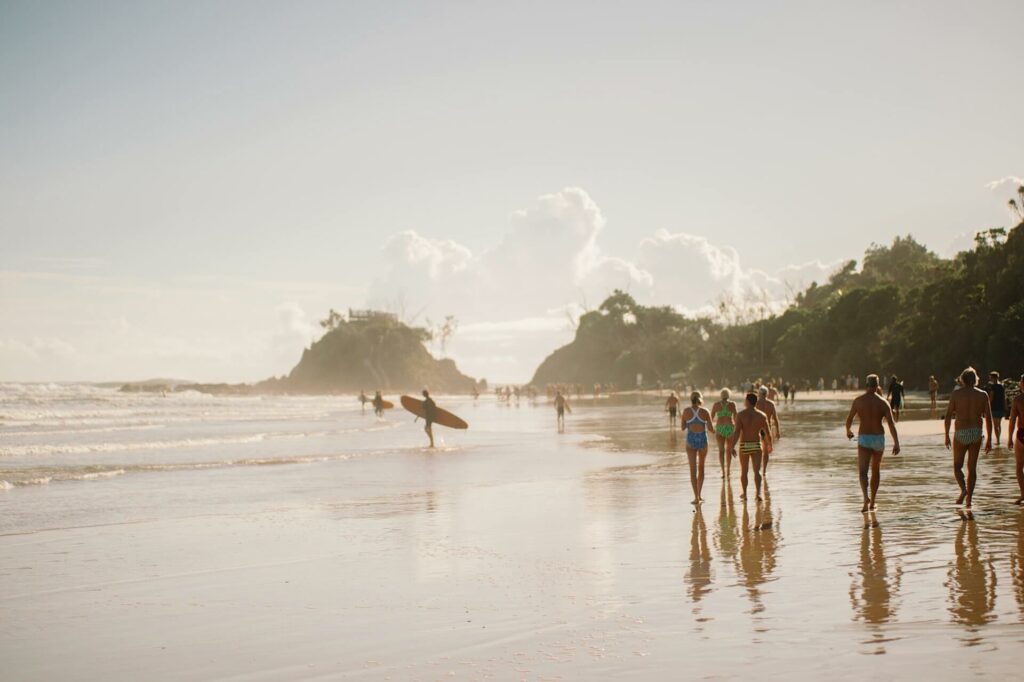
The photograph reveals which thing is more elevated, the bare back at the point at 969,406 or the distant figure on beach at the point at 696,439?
the bare back at the point at 969,406

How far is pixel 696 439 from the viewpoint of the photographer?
1394 centimetres

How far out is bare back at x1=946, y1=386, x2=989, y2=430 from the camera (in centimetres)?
1166

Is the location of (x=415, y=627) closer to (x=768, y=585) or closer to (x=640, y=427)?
(x=768, y=585)

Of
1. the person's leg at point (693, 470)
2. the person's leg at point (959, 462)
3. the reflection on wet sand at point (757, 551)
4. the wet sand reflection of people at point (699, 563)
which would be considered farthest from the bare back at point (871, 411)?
the person's leg at point (693, 470)

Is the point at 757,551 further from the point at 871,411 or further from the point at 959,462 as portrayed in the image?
the point at 959,462

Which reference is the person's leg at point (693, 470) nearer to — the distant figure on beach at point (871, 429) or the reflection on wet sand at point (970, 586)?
the distant figure on beach at point (871, 429)

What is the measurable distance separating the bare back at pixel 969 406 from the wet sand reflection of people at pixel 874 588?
108 inches

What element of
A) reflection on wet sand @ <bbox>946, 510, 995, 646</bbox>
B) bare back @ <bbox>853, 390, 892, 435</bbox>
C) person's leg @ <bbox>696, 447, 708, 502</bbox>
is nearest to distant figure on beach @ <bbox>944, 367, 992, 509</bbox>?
bare back @ <bbox>853, 390, 892, 435</bbox>

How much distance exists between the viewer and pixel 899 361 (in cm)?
6944

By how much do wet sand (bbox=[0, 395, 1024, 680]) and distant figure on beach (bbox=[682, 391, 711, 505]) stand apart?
0.43 m

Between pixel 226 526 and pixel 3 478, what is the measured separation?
9.67m

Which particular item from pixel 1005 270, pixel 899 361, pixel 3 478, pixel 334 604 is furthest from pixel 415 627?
pixel 899 361

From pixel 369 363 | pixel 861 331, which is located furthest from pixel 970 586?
pixel 369 363

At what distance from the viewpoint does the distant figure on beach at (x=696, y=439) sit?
44.7ft
